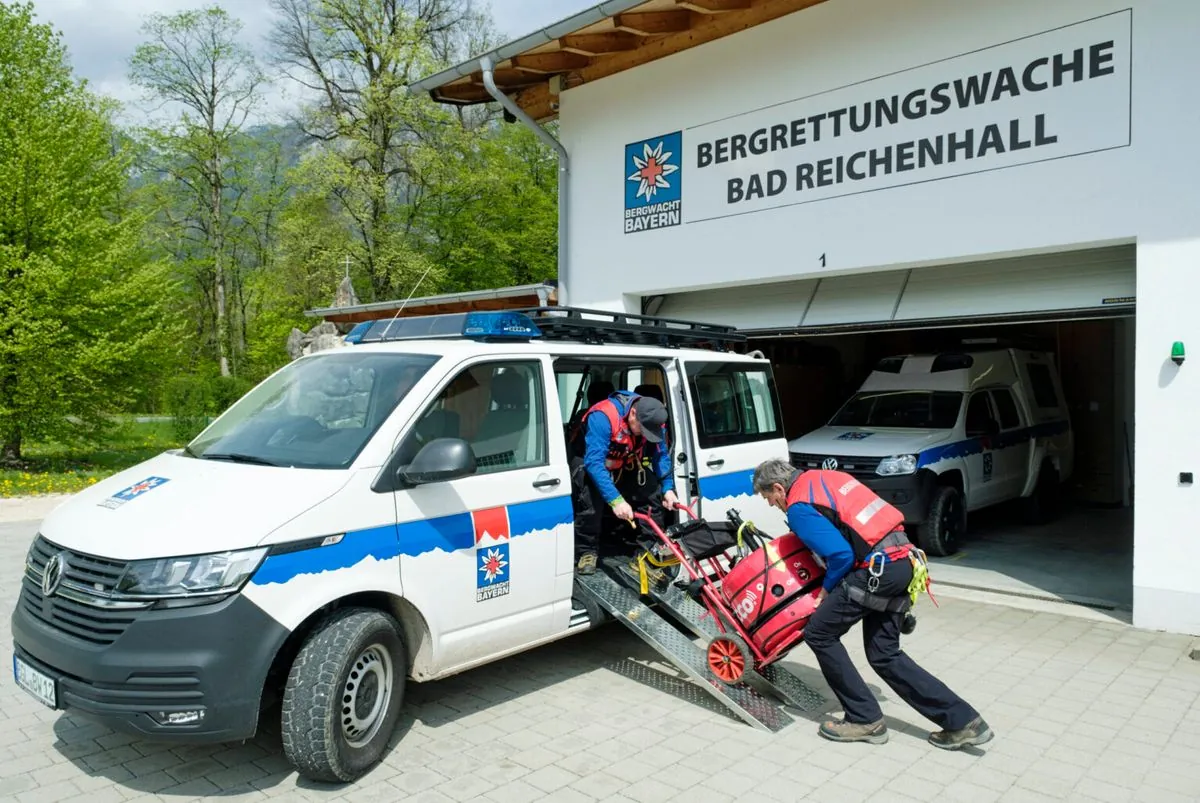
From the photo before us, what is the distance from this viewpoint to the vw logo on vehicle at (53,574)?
370 cm

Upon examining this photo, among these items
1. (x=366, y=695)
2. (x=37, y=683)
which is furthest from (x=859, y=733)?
(x=37, y=683)

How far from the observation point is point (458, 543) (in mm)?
4316

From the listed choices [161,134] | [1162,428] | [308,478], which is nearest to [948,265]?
[1162,428]

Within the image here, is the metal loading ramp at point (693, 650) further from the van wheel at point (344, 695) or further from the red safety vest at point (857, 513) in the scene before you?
the van wheel at point (344, 695)

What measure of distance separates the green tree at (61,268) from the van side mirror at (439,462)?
13224mm

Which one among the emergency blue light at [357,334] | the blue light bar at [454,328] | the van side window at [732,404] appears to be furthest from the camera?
the van side window at [732,404]

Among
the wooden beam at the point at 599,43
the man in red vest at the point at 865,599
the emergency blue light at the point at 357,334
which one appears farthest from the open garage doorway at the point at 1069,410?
the emergency blue light at the point at 357,334

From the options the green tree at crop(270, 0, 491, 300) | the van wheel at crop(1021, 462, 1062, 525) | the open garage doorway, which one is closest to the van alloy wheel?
the open garage doorway

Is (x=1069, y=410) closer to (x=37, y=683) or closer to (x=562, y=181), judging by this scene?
(x=562, y=181)

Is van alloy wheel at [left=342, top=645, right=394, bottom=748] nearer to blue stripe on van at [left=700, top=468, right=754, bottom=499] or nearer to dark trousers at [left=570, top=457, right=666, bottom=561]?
dark trousers at [left=570, top=457, right=666, bottom=561]

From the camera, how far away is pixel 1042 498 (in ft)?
38.3

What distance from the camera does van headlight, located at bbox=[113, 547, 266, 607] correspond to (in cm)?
345

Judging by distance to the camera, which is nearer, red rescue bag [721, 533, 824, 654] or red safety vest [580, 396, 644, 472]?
red rescue bag [721, 533, 824, 654]

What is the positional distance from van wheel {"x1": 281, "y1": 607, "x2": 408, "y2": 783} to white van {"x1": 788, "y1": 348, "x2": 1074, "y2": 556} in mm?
6327
